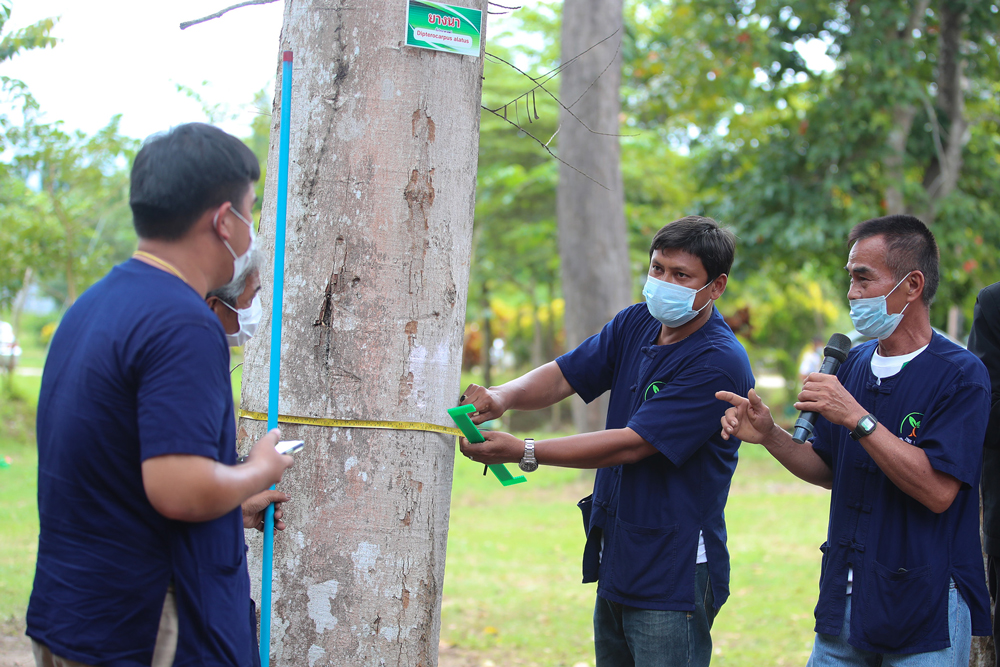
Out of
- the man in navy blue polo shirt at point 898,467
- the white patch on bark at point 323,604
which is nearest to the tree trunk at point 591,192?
the man in navy blue polo shirt at point 898,467

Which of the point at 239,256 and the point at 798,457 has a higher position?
the point at 239,256

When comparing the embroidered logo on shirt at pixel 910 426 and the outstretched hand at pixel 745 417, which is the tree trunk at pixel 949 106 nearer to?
the embroidered logo on shirt at pixel 910 426

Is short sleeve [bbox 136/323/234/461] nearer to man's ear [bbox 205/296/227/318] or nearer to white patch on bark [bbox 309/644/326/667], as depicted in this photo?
man's ear [bbox 205/296/227/318]

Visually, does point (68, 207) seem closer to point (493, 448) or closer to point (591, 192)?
point (591, 192)

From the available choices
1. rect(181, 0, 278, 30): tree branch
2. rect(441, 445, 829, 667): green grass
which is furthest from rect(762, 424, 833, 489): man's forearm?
rect(441, 445, 829, 667): green grass

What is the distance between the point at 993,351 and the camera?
3229 mm

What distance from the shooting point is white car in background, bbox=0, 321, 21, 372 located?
56.0ft

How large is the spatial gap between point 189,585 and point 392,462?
70cm

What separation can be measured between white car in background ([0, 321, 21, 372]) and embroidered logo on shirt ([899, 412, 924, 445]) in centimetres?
1761

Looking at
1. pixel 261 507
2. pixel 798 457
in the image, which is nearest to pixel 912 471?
pixel 798 457

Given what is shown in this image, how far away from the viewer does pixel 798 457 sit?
119 inches

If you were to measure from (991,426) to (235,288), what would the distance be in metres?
2.67

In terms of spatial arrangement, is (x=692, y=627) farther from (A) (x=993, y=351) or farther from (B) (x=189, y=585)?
(B) (x=189, y=585)

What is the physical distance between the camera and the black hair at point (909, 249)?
287 cm
